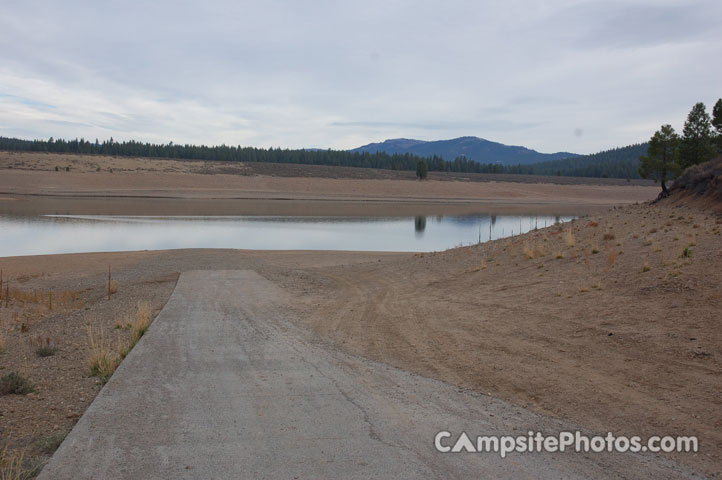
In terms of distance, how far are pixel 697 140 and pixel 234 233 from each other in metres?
23.0

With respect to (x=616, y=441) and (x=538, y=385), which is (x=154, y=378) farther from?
(x=616, y=441)

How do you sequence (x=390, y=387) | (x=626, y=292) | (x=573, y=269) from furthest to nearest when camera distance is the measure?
1. (x=573, y=269)
2. (x=626, y=292)
3. (x=390, y=387)

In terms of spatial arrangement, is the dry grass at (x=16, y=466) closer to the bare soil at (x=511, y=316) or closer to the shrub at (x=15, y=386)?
the bare soil at (x=511, y=316)

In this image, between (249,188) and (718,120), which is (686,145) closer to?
(718,120)

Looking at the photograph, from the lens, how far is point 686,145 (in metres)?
24.6

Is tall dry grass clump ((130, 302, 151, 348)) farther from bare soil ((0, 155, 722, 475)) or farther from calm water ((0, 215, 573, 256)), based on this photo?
calm water ((0, 215, 573, 256))

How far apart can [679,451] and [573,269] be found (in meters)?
7.36

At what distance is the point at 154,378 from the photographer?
5.73m

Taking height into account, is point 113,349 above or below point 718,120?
below

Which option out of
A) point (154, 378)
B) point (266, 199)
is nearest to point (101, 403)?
point (154, 378)

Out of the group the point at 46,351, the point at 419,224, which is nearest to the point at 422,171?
the point at 419,224

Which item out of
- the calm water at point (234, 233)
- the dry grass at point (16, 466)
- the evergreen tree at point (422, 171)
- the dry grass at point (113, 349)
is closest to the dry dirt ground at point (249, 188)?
the evergreen tree at point (422, 171)

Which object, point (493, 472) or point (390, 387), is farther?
point (390, 387)

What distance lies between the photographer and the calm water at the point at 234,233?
2420cm
